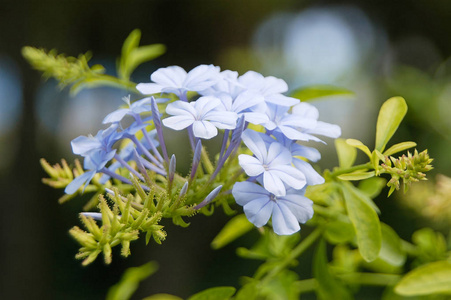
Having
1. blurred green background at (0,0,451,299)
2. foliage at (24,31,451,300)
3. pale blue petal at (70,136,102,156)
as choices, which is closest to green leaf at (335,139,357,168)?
foliage at (24,31,451,300)

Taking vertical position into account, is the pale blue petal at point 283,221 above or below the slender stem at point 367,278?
above

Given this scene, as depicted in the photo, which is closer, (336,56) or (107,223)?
(107,223)

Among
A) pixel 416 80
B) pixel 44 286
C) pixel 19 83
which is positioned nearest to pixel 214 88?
pixel 416 80

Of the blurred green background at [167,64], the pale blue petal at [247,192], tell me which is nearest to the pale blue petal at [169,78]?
the pale blue petal at [247,192]

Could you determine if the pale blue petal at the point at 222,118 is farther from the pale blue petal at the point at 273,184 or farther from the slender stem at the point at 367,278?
the slender stem at the point at 367,278

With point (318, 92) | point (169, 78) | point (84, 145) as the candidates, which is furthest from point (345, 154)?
point (84, 145)

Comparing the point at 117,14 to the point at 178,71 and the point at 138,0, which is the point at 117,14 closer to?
the point at 138,0

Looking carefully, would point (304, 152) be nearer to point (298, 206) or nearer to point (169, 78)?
point (298, 206)
